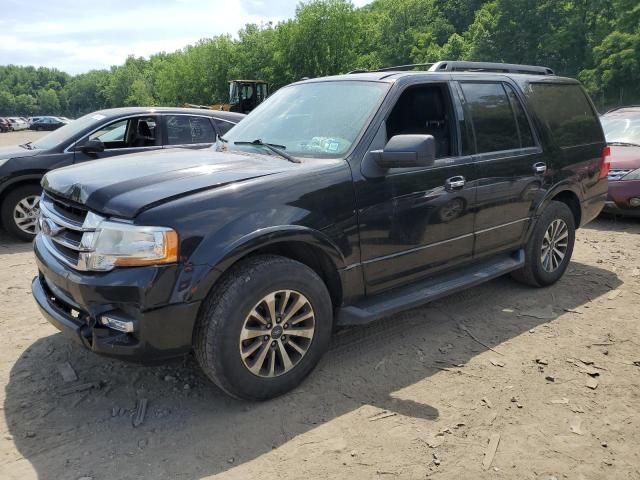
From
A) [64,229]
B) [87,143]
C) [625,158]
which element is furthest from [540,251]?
[87,143]

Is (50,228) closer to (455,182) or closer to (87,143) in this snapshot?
(455,182)

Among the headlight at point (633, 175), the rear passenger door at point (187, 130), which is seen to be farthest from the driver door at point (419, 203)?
the headlight at point (633, 175)

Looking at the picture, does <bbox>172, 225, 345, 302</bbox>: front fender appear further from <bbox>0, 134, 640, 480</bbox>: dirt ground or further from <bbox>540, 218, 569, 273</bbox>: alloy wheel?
<bbox>540, 218, 569, 273</bbox>: alloy wheel

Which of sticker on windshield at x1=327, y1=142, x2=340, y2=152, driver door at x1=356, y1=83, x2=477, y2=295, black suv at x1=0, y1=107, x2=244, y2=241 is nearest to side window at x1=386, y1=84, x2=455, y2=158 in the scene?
driver door at x1=356, y1=83, x2=477, y2=295

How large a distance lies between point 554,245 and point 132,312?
158 inches

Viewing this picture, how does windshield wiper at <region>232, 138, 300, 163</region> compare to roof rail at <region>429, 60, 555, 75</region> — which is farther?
roof rail at <region>429, 60, 555, 75</region>

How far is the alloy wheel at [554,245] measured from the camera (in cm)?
502

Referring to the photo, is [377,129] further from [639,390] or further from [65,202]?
[639,390]

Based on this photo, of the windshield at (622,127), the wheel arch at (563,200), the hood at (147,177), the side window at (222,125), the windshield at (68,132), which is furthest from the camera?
the windshield at (622,127)

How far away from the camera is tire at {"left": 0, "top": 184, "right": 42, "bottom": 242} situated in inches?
269

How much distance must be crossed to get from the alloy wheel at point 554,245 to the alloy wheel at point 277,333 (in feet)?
9.19

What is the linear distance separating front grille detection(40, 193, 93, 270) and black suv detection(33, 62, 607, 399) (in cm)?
1

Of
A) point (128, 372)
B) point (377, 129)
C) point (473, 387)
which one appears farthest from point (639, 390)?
point (128, 372)

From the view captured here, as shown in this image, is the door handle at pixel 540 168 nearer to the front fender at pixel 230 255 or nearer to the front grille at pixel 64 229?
the front fender at pixel 230 255
